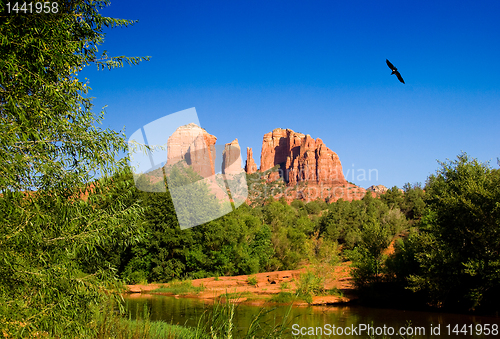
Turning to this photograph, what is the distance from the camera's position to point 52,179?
6148 millimetres

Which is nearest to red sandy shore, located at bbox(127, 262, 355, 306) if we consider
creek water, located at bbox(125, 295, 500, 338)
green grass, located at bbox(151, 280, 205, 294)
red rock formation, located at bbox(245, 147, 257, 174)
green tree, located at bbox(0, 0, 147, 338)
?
green grass, located at bbox(151, 280, 205, 294)

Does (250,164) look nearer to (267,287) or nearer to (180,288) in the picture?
(180,288)

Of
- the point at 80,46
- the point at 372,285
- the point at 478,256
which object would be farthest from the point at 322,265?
the point at 80,46

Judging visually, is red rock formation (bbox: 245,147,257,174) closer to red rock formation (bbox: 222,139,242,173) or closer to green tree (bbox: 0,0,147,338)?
red rock formation (bbox: 222,139,242,173)

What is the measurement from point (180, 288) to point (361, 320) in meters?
14.9

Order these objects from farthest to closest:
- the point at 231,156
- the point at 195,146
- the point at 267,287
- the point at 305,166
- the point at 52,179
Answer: the point at 231,156 → the point at 305,166 → the point at 195,146 → the point at 267,287 → the point at 52,179

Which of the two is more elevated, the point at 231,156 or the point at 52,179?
the point at 231,156

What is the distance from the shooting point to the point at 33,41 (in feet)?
18.9

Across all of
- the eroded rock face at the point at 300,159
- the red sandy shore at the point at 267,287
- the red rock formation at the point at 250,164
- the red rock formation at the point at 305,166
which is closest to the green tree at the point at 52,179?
the red sandy shore at the point at 267,287

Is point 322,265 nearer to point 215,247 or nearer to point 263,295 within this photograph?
point 263,295

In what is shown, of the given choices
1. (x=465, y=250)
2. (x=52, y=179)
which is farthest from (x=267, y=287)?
(x=52, y=179)

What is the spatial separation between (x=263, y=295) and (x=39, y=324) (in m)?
20.9

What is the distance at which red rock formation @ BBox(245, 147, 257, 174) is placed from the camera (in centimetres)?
14588

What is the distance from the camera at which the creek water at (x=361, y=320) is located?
15.4 m
